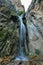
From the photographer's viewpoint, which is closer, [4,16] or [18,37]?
[18,37]

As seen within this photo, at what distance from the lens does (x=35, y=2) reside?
1330 cm

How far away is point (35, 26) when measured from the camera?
12266 mm

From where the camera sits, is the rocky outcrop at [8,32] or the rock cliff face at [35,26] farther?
the rock cliff face at [35,26]

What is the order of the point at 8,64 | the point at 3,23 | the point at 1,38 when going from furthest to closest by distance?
the point at 3,23, the point at 1,38, the point at 8,64

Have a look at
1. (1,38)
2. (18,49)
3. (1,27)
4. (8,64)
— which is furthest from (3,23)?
(8,64)

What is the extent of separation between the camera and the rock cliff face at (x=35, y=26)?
1167 cm

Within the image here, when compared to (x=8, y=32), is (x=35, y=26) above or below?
above

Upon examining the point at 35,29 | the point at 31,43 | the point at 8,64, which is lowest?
the point at 8,64

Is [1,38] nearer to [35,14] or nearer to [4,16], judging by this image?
[4,16]

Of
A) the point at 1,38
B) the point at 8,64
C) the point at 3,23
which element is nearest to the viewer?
the point at 8,64

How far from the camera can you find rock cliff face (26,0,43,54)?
38.3 ft

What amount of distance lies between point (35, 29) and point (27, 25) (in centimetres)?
108

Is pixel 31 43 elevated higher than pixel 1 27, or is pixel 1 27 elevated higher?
pixel 1 27

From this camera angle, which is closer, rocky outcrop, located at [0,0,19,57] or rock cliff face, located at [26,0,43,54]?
rocky outcrop, located at [0,0,19,57]
